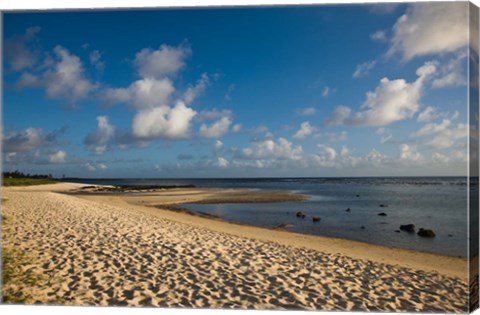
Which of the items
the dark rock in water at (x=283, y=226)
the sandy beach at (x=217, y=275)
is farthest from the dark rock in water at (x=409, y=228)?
the sandy beach at (x=217, y=275)

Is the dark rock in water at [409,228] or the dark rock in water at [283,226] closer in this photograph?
the dark rock in water at [409,228]

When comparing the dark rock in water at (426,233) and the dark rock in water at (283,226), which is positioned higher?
the dark rock in water at (426,233)

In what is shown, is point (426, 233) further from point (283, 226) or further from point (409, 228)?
point (283, 226)

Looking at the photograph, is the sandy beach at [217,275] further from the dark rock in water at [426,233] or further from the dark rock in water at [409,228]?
the dark rock in water at [409,228]

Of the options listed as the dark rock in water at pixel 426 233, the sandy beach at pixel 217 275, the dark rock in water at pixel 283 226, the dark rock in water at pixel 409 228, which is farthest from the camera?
the dark rock in water at pixel 283 226

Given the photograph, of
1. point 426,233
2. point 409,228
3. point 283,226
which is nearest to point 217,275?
point 283,226

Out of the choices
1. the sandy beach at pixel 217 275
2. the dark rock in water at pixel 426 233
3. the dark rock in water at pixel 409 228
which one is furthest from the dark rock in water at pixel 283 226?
the sandy beach at pixel 217 275

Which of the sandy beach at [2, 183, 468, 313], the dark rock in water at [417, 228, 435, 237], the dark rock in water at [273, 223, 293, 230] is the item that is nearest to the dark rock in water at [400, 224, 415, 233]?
the dark rock in water at [417, 228, 435, 237]

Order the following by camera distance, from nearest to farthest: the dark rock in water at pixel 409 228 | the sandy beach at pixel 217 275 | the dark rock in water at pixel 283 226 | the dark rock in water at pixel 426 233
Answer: the sandy beach at pixel 217 275 < the dark rock in water at pixel 426 233 < the dark rock in water at pixel 409 228 < the dark rock in water at pixel 283 226

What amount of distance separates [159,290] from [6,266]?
2.92 meters

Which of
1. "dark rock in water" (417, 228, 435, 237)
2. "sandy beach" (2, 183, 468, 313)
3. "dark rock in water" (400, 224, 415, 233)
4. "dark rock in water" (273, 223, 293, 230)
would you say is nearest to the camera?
"sandy beach" (2, 183, 468, 313)

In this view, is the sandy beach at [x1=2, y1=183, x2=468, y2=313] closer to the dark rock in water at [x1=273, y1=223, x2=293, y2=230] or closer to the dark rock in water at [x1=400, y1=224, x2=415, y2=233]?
the dark rock in water at [x1=400, y1=224, x2=415, y2=233]

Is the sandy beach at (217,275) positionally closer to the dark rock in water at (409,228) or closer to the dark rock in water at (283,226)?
the dark rock in water at (409,228)

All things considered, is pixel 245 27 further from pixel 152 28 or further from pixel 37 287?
pixel 37 287
